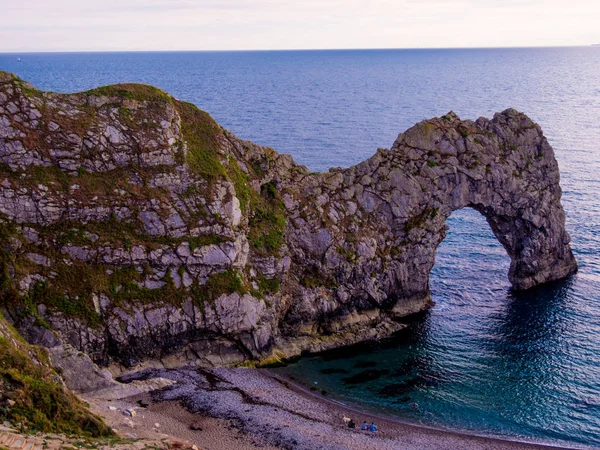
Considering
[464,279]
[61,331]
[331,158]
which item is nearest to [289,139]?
[331,158]

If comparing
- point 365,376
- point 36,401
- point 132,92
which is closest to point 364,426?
point 365,376

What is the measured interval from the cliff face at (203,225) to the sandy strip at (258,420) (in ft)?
16.3

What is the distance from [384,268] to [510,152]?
73.3ft

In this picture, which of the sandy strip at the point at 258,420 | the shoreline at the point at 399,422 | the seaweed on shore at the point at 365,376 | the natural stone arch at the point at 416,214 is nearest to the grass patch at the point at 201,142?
the natural stone arch at the point at 416,214

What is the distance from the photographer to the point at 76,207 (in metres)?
53.4

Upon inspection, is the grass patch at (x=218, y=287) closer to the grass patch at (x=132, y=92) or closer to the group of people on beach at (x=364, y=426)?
the group of people on beach at (x=364, y=426)

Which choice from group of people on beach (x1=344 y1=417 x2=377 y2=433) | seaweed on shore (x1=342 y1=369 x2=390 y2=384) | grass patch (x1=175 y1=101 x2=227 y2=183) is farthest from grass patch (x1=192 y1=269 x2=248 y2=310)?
group of people on beach (x1=344 y1=417 x2=377 y2=433)

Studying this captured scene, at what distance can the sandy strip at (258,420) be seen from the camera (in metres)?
43.7

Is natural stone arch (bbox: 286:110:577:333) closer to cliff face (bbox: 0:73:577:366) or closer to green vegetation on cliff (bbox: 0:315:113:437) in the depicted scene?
cliff face (bbox: 0:73:577:366)

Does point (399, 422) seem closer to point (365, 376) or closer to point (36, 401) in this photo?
point (365, 376)

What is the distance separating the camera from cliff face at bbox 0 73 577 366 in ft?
170

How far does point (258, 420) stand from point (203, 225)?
18986 millimetres

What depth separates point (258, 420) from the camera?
46.4 metres

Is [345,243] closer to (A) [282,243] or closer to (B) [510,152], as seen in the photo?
(A) [282,243]
